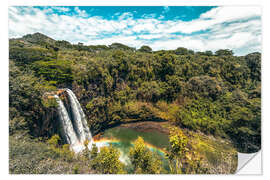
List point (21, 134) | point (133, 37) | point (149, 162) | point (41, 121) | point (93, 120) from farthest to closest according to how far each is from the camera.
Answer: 1. point (93, 120)
2. point (133, 37)
3. point (41, 121)
4. point (149, 162)
5. point (21, 134)

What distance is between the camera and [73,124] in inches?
178

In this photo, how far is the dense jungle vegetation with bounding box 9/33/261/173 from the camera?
9.71 feet

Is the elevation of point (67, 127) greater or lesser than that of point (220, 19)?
lesser

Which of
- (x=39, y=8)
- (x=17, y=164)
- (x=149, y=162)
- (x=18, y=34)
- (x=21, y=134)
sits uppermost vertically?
(x=39, y=8)

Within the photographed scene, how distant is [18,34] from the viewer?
112 inches

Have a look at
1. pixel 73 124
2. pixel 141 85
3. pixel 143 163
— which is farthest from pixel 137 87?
pixel 143 163

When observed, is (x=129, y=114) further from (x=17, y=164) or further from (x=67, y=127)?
(x=17, y=164)

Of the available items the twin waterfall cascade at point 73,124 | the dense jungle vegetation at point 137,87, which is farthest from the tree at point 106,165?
the twin waterfall cascade at point 73,124

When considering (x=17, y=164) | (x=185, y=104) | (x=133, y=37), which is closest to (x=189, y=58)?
(x=185, y=104)

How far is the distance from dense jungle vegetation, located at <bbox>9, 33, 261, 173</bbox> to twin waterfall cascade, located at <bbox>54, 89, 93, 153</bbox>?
0.29 metres

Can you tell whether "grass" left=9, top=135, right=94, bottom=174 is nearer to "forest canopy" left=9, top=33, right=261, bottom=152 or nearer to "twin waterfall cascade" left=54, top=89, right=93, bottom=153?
"forest canopy" left=9, top=33, right=261, bottom=152

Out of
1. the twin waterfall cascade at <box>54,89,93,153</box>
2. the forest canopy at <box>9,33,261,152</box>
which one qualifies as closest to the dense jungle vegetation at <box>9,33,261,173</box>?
the forest canopy at <box>9,33,261,152</box>

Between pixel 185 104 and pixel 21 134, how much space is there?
6450 mm

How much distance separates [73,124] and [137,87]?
445cm
